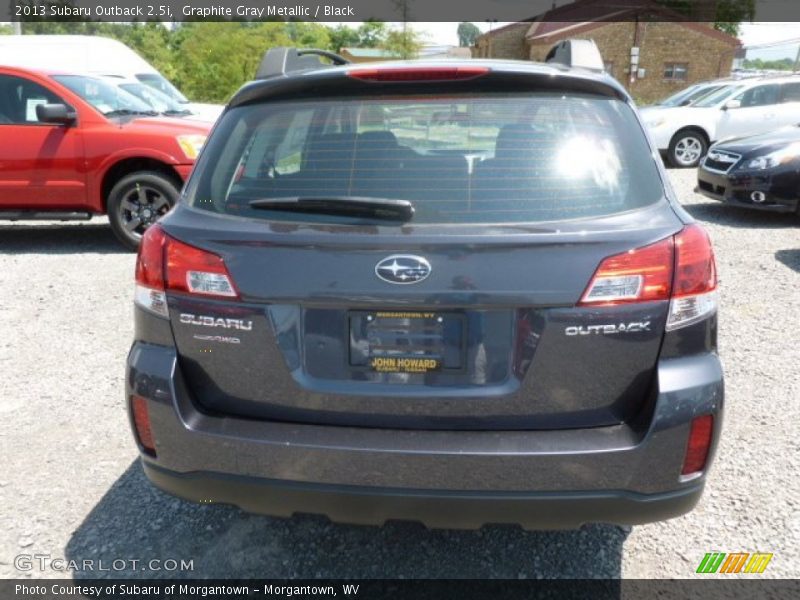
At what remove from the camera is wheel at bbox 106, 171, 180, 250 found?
279 inches

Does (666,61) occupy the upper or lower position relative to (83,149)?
upper

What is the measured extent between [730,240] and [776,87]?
8.43 meters

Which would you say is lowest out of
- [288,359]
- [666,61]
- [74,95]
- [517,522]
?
[517,522]

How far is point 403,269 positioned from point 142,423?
100 centimetres

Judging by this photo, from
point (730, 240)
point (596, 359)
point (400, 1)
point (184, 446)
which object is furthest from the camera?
point (400, 1)

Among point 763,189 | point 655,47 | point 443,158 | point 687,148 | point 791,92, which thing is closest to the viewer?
point 443,158

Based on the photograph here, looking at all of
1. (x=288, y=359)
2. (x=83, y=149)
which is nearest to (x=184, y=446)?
(x=288, y=359)

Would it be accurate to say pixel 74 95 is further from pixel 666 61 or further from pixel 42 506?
pixel 666 61

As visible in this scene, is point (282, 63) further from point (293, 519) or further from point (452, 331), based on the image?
point (293, 519)

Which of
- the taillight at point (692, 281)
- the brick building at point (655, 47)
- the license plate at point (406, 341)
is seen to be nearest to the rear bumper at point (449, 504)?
the license plate at point (406, 341)

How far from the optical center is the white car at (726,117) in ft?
45.4

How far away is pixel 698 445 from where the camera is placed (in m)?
2.02

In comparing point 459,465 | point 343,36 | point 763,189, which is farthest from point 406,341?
point 343,36

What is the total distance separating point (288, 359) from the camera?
2020 millimetres
